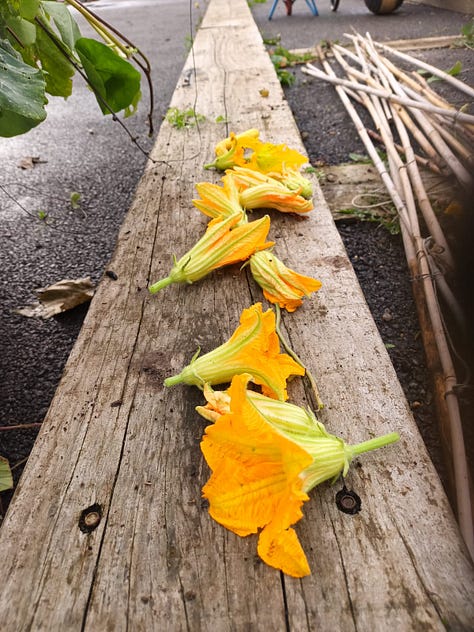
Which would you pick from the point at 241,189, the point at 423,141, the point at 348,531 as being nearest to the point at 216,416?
the point at 348,531

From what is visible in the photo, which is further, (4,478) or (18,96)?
(4,478)

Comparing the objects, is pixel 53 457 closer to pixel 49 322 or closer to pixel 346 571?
pixel 346 571

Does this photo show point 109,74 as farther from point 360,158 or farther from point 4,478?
point 360,158

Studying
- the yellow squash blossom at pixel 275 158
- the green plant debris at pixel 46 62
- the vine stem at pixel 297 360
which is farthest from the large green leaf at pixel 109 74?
the vine stem at pixel 297 360

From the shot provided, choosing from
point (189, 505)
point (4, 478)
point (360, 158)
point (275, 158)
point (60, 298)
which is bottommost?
point (60, 298)

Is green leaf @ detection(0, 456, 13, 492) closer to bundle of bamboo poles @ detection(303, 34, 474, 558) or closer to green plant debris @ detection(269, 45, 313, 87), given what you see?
bundle of bamboo poles @ detection(303, 34, 474, 558)

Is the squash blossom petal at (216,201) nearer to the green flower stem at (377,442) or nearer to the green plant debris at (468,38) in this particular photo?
the green flower stem at (377,442)

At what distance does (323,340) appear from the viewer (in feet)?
4.91

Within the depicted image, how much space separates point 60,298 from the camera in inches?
105

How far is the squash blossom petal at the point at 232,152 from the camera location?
2412 millimetres

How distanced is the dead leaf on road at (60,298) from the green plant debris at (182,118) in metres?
1.15

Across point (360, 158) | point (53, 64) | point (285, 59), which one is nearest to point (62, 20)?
point (53, 64)

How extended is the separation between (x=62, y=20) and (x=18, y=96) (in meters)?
0.37

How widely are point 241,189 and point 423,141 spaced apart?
1.84m
